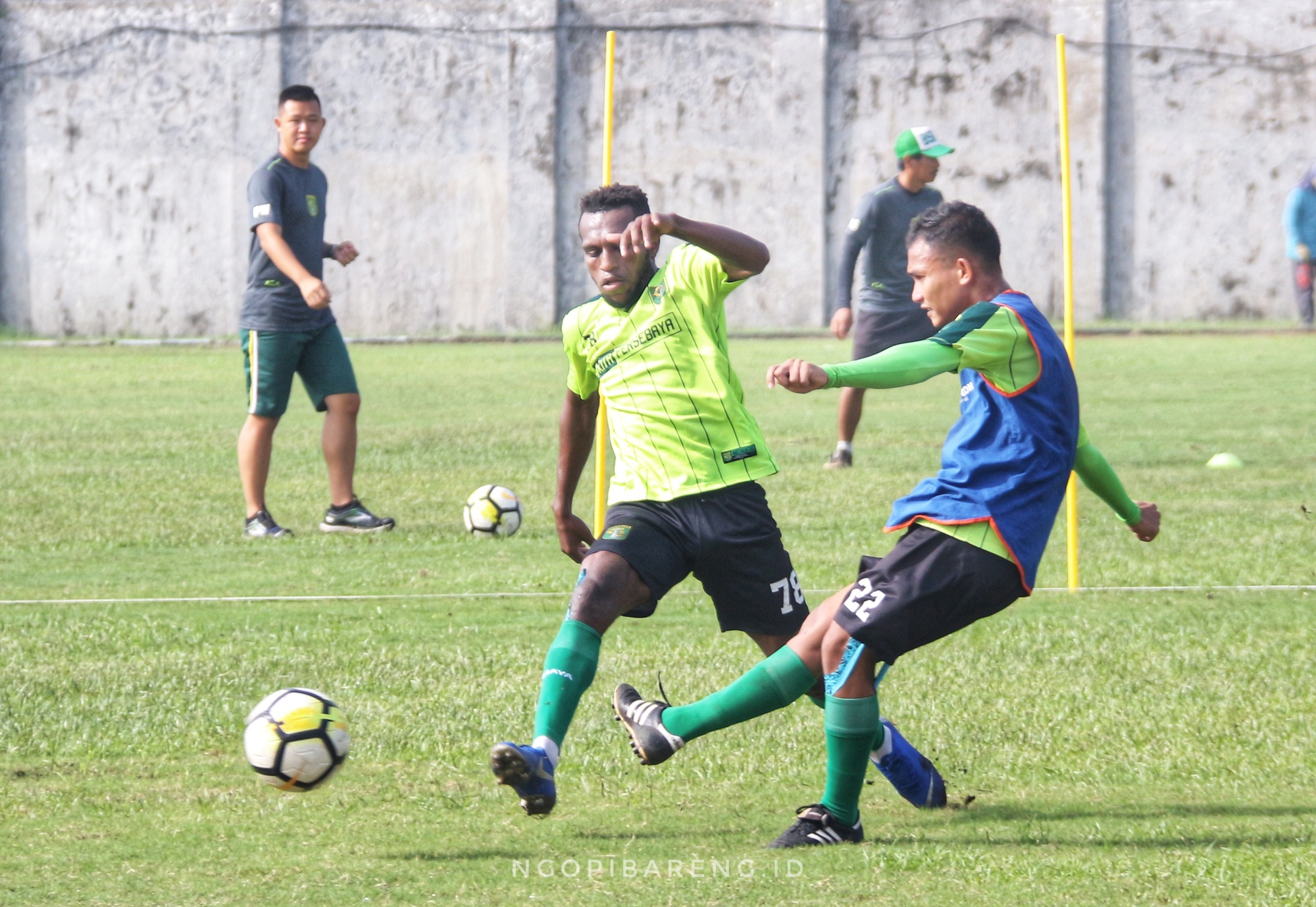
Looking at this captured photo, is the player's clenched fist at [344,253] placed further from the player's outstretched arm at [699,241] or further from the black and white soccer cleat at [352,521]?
the player's outstretched arm at [699,241]

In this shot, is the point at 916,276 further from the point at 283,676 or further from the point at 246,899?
the point at 283,676

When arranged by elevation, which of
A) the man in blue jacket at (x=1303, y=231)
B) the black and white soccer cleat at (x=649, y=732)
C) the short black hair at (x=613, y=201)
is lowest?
the black and white soccer cleat at (x=649, y=732)

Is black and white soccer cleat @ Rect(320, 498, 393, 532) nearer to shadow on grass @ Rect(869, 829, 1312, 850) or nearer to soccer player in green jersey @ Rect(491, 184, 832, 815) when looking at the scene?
soccer player in green jersey @ Rect(491, 184, 832, 815)

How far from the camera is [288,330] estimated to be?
8242mm

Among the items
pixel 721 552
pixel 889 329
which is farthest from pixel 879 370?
pixel 889 329

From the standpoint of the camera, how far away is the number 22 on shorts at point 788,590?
14.1 feet

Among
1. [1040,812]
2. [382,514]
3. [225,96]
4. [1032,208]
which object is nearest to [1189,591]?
[1040,812]

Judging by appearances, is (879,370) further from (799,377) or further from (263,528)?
(263,528)

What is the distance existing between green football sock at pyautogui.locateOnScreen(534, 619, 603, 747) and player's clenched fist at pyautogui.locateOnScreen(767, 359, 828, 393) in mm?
927

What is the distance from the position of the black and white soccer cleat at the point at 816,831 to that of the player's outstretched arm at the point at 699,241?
136 cm

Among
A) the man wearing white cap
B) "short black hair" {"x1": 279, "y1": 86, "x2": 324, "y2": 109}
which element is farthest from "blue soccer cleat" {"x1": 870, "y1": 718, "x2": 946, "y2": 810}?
the man wearing white cap

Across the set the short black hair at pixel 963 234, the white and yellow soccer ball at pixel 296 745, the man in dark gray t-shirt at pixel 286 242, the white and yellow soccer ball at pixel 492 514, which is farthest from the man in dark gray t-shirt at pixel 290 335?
the short black hair at pixel 963 234

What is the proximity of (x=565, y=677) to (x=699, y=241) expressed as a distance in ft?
3.72

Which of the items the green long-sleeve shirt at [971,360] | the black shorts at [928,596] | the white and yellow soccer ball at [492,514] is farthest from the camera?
the white and yellow soccer ball at [492,514]
